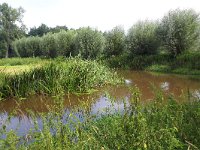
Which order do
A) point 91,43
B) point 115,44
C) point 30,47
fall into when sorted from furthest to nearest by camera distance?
point 30,47
point 115,44
point 91,43

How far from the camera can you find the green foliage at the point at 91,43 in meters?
36.9

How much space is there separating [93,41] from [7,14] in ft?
162

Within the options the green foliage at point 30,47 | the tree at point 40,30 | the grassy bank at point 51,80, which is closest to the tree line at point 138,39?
the green foliage at point 30,47

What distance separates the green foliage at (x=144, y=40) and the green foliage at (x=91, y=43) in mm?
3400

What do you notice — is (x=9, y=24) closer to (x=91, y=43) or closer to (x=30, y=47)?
(x=30, y=47)

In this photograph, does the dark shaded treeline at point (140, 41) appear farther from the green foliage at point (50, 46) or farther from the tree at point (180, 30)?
the green foliage at point (50, 46)

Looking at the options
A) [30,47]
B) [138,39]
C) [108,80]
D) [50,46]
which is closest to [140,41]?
[138,39]

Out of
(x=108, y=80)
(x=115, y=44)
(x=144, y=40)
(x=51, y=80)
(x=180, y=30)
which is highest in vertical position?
(x=180, y=30)

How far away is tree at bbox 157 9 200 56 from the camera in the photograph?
1265 inches

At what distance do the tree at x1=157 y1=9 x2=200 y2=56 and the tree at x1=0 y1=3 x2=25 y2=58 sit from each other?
5254cm

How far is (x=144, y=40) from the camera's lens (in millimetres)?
35625

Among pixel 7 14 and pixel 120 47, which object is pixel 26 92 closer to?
pixel 120 47

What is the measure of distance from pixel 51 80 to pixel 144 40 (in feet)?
72.7

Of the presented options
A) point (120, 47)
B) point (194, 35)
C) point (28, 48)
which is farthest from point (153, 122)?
point (28, 48)
